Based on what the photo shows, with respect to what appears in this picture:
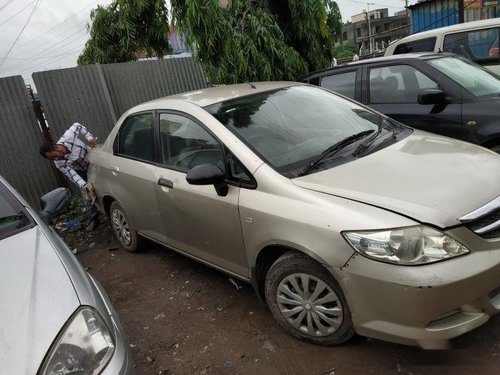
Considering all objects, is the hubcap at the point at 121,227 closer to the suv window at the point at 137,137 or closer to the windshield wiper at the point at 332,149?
the suv window at the point at 137,137

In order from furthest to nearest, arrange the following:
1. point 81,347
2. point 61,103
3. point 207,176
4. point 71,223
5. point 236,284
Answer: point 61,103, point 71,223, point 236,284, point 207,176, point 81,347

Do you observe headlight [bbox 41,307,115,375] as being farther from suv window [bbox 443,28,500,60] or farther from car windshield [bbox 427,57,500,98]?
suv window [bbox 443,28,500,60]

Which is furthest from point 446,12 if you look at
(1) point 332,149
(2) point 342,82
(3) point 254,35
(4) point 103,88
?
(1) point 332,149

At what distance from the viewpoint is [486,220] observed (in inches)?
90.8

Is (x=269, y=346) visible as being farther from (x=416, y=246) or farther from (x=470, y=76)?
(x=470, y=76)

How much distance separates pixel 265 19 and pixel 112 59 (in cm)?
566

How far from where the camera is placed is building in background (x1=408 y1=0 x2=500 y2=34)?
13.9m

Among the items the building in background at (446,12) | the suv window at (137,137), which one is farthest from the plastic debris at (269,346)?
the building in background at (446,12)

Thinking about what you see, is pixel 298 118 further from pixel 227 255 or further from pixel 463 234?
pixel 463 234

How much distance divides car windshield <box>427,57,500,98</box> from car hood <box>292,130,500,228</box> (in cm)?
187

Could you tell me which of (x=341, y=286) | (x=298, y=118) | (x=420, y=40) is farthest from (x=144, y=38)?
(x=341, y=286)

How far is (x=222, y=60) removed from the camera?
6.77 m

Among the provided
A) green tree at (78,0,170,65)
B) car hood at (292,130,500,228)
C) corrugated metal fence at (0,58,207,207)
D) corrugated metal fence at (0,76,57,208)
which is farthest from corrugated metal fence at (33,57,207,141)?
car hood at (292,130,500,228)

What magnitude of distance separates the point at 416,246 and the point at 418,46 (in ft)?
20.9
